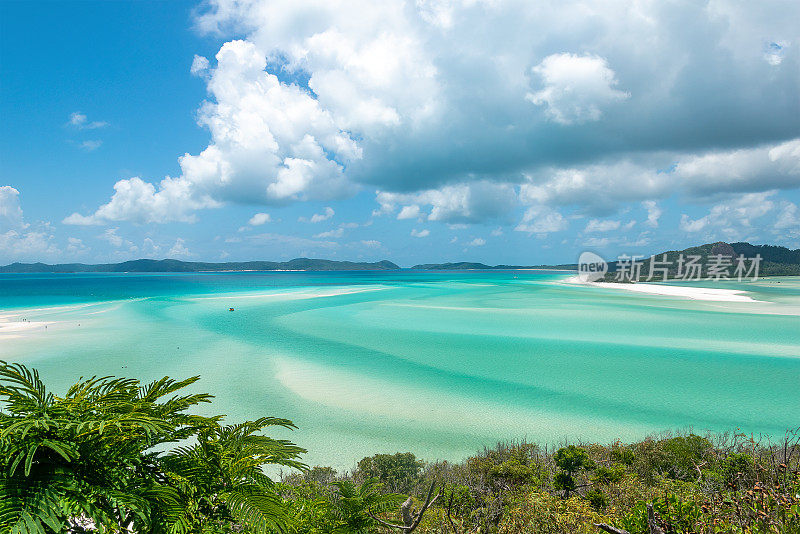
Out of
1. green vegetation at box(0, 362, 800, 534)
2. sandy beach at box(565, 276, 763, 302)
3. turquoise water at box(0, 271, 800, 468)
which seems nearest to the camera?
green vegetation at box(0, 362, 800, 534)

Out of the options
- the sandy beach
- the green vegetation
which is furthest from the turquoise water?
the sandy beach

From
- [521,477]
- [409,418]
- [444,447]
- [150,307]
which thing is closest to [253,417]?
[409,418]

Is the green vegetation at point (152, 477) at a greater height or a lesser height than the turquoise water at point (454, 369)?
greater

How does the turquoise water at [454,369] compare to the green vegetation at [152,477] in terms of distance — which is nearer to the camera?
the green vegetation at [152,477]

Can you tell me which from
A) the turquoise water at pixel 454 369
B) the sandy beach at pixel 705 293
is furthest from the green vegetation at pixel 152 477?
the sandy beach at pixel 705 293

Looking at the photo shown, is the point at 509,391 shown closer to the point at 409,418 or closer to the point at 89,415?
the point at 409,418

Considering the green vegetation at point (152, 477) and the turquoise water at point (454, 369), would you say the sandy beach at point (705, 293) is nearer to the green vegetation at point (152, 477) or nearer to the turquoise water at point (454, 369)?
the turquoise water at point (454, 369)

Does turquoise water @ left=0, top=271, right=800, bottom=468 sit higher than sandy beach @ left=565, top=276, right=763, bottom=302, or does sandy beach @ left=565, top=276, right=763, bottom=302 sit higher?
sandy beach @ left=565, top=276, right=763, bottom=302

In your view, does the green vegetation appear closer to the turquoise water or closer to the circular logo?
the turquoise water
